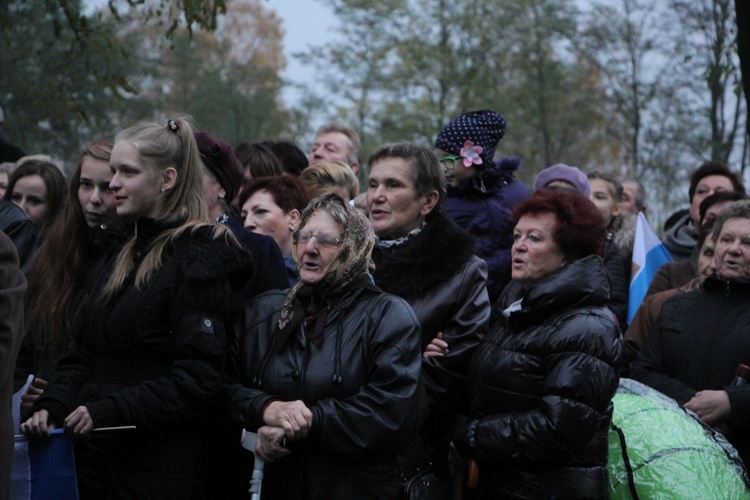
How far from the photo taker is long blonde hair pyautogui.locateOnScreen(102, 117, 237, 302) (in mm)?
4273

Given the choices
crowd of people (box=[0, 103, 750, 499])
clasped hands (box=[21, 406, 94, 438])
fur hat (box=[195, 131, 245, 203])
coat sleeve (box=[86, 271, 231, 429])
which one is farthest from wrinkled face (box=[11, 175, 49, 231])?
coat sleeve (box=[86, 271, 231, 429])

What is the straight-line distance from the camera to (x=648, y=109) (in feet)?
82.1

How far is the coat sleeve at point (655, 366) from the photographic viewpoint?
5.39 meters

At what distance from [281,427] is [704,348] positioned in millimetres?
2467

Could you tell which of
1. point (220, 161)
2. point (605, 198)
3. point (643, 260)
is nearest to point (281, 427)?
point (220, 161)

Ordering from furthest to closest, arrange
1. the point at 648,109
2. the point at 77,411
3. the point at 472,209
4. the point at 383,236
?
1. the point at 648,109
2. the point at 472,209
3. the point at 383,236
4. the point at 77,411

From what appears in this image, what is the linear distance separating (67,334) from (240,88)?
1377 inches

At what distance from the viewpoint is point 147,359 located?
417cm

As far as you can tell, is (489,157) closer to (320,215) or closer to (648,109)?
(320,215)

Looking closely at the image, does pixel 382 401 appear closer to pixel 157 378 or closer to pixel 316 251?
pixel 316 251

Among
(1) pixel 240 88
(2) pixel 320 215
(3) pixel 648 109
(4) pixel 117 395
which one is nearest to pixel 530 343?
(2) pixel 320 215

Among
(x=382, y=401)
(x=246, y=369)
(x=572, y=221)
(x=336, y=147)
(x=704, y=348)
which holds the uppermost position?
(x=336, y=147)

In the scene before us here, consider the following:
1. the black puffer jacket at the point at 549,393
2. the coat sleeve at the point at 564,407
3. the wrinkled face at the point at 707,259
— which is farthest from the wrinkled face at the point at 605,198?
the coat sleeve at the point at 564,407

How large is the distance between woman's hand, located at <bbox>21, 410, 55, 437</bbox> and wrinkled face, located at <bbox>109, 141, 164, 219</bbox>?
2.92ft
